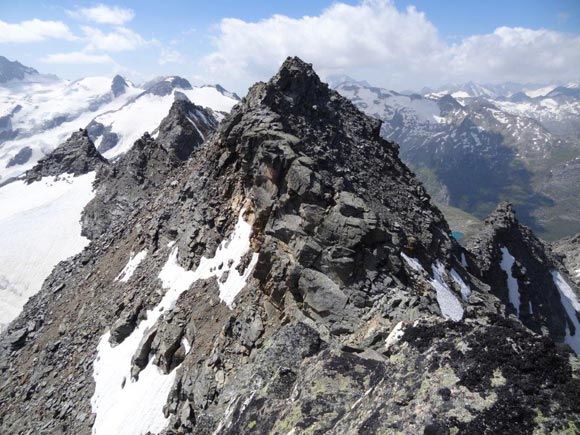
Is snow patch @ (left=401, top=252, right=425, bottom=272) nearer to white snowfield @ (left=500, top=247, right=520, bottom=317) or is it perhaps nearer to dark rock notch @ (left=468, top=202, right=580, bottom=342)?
dark rock notch @ (left=468, top=202, right=580, bottom=342)

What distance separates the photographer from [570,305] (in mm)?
67312

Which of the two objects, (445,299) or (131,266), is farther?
(131,266)

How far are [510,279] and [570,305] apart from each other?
1805 cm

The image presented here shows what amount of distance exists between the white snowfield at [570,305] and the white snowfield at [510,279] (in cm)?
947

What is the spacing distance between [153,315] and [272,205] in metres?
13.5

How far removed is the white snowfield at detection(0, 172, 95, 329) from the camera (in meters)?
78.9

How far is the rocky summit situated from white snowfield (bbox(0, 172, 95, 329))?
1034 inches

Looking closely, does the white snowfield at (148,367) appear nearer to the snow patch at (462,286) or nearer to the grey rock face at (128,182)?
the snow patch at (462,286)

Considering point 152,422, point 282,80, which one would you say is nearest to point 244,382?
point 152,422

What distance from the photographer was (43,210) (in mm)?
98000

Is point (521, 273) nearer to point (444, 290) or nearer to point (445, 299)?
point (444, 290)

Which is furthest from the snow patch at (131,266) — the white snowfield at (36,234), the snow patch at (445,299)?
the white snowfield at (36,234)

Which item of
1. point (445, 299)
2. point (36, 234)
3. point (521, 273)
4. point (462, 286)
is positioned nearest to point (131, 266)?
point (445, 299)

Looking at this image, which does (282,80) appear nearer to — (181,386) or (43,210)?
(181,386)
